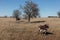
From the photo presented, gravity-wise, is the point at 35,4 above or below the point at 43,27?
above

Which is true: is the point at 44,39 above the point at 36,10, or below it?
below

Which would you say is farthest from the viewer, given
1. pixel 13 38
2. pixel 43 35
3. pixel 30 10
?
pixel 30 10

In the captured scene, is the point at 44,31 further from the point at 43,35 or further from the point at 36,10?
the point at 36,10

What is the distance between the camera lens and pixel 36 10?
7606 cm

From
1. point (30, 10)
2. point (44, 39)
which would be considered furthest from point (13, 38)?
point (30, 10)

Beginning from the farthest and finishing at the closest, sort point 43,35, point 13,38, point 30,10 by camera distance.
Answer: point 30,10 → point 43,35 → point 13,38

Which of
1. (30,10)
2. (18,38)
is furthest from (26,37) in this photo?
(30,10)

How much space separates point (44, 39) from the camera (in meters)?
27.1

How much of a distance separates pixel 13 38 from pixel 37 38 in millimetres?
4272

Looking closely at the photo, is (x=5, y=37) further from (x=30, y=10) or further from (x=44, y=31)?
(x=30, y=10)

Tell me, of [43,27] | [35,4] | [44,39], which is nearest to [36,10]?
[35,4]

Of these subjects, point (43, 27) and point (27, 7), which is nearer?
point (43, 27)

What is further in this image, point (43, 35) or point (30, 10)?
point (30, 10)

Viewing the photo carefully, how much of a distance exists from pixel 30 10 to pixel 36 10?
3.29m
